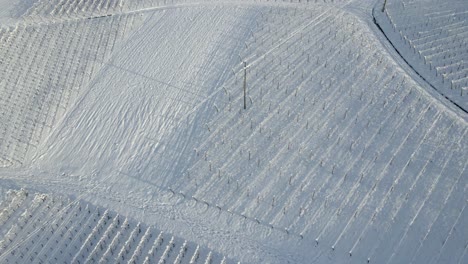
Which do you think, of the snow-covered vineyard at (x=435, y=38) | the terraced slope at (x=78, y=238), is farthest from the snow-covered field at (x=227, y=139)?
the snow-covered vineyard at (x=435, y=38)

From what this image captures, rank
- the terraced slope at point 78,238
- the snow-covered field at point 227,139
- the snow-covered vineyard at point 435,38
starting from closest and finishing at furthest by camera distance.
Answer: the terraced slope at point 78,238
the snow-covered field at point 227,139
the snow-covered vineyard at point 435,38

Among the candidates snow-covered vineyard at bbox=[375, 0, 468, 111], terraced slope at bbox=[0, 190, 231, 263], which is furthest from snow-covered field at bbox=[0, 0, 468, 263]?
snow-covered vineyard at bbox=[375, 0, 468, 111]

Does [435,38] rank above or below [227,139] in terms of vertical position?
above


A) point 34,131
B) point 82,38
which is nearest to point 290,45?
point 82,38

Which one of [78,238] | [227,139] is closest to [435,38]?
[227,139]

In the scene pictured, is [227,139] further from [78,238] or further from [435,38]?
[435,38]

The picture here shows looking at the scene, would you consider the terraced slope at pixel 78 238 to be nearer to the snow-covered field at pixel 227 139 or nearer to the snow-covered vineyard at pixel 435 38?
the snow-covered field at pixel 227 139
